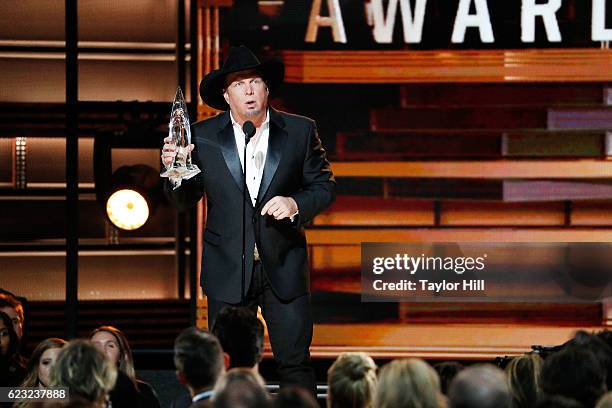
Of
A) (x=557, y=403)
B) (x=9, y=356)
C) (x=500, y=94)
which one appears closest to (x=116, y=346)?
(x=9, y=356)

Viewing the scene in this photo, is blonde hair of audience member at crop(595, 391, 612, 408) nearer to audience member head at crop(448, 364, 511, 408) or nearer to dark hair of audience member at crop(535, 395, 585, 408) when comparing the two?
dark hair of audience member at crop(535, 395, 585, 408)

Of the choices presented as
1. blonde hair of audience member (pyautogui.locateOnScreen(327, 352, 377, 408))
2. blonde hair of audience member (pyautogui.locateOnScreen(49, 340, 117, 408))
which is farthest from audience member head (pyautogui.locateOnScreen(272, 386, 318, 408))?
blonde hair of audience member (pyautogui.locateOnScreen(49, 340, 117, 408))

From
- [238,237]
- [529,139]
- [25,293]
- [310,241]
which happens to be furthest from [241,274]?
[25,293]

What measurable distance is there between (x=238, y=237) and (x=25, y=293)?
2798mm

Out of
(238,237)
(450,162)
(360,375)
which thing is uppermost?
(450,162)

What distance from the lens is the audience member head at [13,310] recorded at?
626 cm

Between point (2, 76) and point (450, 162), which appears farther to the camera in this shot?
point (2, 76)

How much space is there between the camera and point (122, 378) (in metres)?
5.15

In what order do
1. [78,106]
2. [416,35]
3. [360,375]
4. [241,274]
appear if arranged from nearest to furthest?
[360,375]
[241,274]
[416,35]
[78,106]

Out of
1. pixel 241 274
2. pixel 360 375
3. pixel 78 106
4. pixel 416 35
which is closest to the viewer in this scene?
pixel 360 375

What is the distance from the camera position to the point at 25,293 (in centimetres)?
802

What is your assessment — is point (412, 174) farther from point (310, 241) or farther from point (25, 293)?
point (25, 293)

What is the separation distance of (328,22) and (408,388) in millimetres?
3497

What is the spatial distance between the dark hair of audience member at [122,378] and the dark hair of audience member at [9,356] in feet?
1.96
